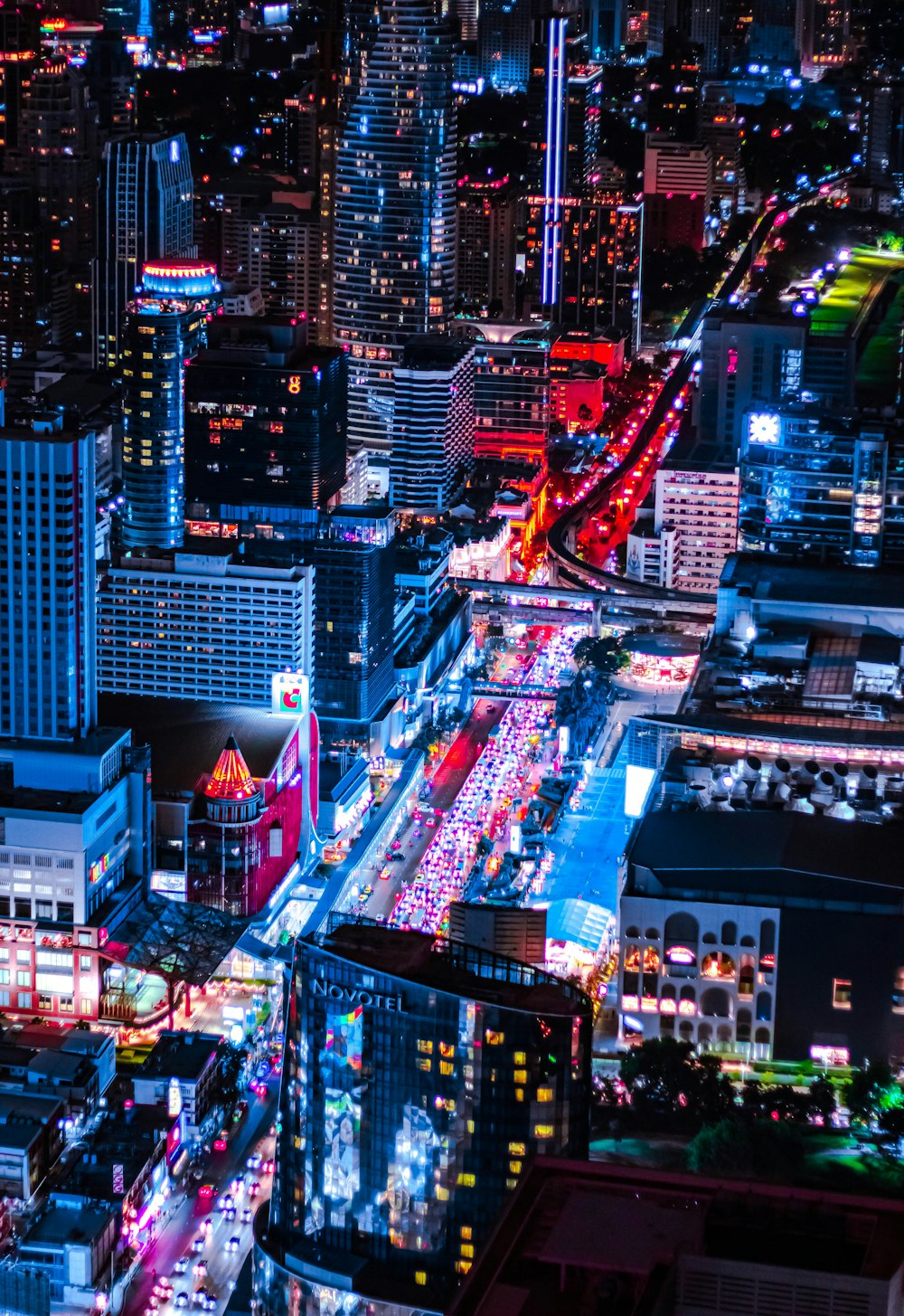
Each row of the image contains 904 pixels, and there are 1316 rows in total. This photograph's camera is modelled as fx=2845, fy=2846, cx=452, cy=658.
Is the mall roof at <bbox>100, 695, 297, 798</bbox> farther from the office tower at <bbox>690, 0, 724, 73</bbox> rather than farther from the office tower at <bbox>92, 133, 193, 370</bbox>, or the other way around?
the office tower at <bbox>690, 0, 724, 73</bbox>

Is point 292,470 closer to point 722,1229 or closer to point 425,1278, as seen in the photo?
point 425,1278

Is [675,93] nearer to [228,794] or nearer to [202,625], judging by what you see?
[202,625]

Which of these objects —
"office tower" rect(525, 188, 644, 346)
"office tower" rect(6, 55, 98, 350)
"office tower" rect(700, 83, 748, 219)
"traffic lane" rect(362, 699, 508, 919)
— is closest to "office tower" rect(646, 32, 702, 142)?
"office tower" rect(700, 83, 748, 219)

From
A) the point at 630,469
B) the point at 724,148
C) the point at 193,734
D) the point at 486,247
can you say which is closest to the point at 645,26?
the point at 724,148

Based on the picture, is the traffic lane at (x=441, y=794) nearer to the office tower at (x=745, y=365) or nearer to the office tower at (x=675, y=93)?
the office tower at (x=745, y=365)

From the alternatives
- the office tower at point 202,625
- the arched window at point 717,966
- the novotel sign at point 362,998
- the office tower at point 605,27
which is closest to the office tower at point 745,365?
the office tower at point 202,625

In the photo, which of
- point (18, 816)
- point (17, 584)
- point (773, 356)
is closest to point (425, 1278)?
point (18, 816)
